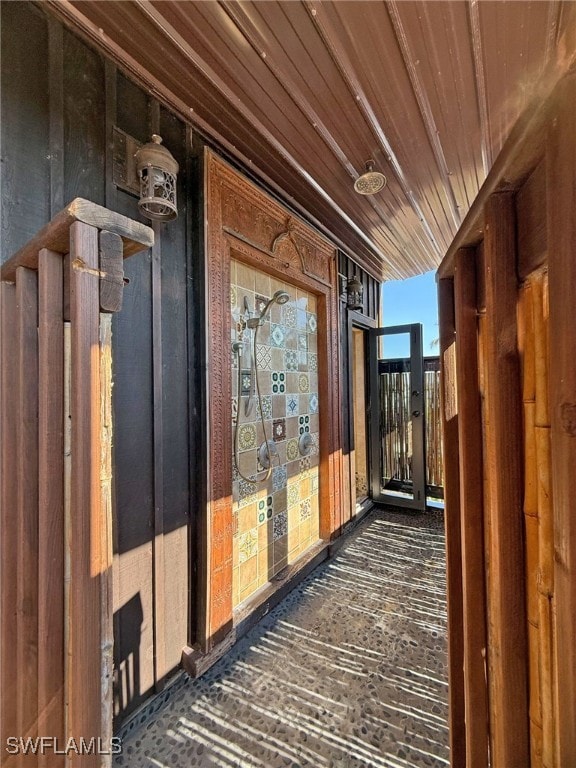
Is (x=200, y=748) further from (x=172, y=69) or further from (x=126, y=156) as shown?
(x=172, y=69)

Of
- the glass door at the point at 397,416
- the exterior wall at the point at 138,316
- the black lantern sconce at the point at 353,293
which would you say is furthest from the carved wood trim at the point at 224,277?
the glass door at the point at 397,416

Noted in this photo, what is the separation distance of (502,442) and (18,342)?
1066 mm

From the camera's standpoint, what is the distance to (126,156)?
133cm

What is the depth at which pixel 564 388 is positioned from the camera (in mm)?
399

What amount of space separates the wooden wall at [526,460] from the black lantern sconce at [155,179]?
116cm

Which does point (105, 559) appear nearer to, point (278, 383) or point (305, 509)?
point (278, 383)

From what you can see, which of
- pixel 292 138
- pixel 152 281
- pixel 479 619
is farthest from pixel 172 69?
pixel 479 619

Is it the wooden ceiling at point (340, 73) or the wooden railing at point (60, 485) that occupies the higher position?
the wooden ceiling at point (340, 73)

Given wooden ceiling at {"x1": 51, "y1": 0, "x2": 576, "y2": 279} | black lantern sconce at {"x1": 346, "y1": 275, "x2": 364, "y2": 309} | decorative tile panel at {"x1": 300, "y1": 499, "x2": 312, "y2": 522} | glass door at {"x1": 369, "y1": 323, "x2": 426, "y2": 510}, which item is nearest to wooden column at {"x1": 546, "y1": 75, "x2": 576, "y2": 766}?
wooden ceiling at {"x1": 51, "y1": 0, "x2": 576, "y2": 279}

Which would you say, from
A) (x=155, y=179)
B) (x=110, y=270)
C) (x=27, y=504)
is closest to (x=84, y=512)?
(x=27, y=504)

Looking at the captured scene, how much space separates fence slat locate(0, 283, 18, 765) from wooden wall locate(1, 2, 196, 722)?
1.49 feet

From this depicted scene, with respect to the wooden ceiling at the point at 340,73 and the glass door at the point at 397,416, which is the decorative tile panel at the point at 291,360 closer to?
the wooden ceiling at the point at 340,73

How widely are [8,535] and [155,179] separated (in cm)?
130

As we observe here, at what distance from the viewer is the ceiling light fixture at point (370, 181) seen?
190cm
